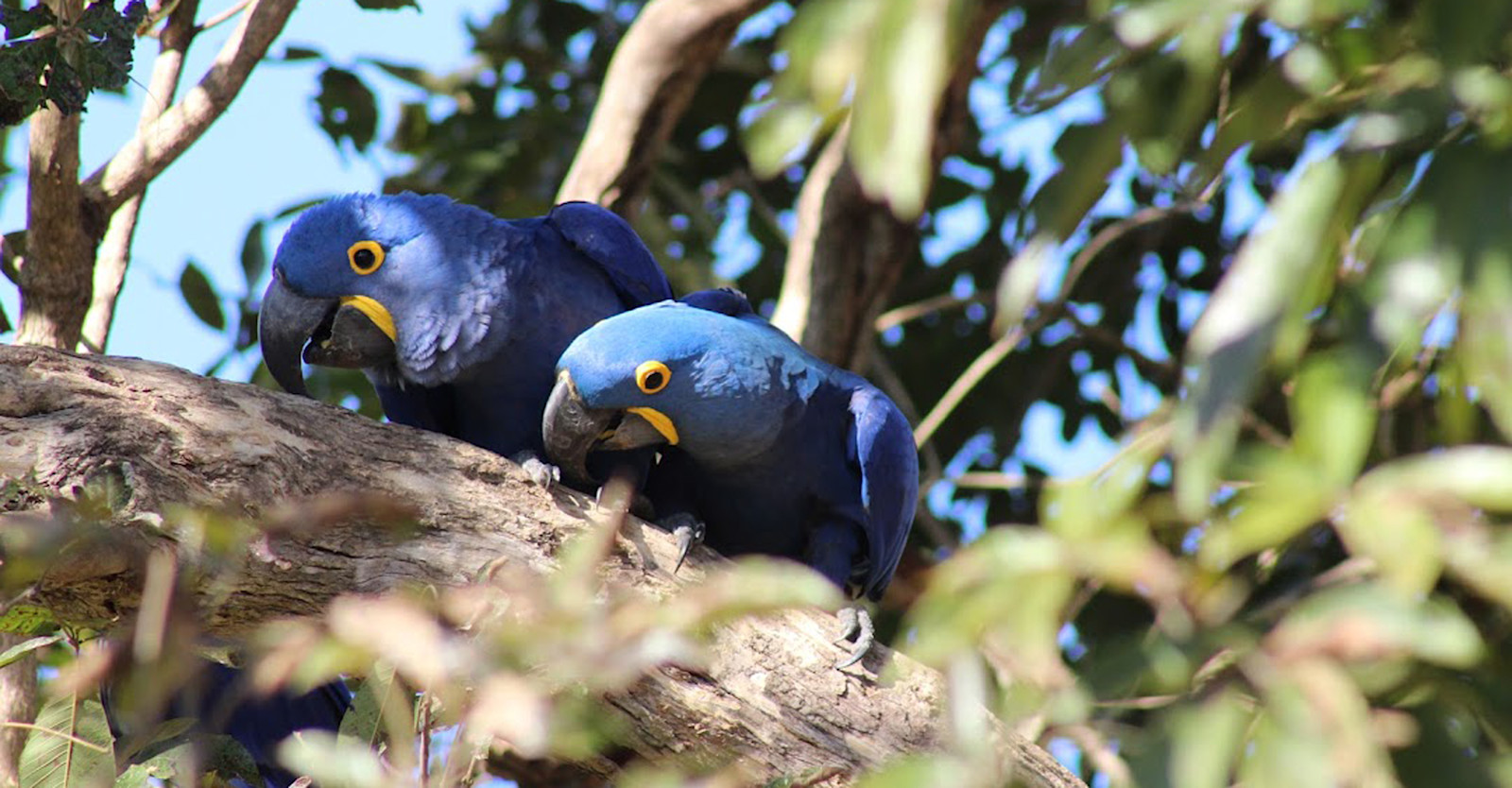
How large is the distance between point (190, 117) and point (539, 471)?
111 centimetres

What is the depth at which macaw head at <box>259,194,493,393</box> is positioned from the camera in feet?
9.50

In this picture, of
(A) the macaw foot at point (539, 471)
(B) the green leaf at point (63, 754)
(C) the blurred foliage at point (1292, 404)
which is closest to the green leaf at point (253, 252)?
(A) the macaw foot at point (539, 471)

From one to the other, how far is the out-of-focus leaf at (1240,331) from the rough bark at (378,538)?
125 cm

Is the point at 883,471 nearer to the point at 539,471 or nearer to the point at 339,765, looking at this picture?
the point at 539,471

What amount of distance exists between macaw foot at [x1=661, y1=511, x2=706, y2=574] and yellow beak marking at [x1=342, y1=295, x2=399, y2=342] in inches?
26.2

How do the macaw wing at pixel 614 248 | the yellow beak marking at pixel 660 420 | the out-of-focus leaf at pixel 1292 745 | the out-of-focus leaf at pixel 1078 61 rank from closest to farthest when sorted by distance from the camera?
1. the out-of-focus leaf at pixel 1292 745
2. the out-of-focus leaf at pixel 1078 61
3. the yellow beak marking at pixel 660 420
4. the macaw wing at pixel 614 248

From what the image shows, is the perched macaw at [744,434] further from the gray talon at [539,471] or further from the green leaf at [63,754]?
the green leaf at [63,754]

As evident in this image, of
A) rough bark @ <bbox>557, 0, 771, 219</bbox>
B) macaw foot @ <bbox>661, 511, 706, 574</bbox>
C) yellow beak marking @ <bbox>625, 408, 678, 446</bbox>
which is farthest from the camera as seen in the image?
rough bark @ <bbox>557, 0, 771, 219</bbox>

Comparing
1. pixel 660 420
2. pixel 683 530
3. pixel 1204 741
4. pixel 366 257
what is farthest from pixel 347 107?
pixel 1204 741

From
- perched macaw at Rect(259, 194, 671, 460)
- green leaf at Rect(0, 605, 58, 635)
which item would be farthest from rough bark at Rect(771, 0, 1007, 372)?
green leaf at Rect(0, 605, 58, 635)

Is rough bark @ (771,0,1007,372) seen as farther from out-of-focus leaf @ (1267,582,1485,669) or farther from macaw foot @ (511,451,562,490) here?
out-of-focus leaf @ (1267,582,1485,669)

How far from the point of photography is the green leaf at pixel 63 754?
1977 mm

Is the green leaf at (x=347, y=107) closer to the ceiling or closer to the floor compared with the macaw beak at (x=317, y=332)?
closer to the ceiling

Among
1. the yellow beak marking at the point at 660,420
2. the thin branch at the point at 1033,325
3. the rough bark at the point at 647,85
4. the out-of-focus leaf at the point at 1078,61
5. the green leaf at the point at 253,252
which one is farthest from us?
the thin branch at the point at 1033,325
